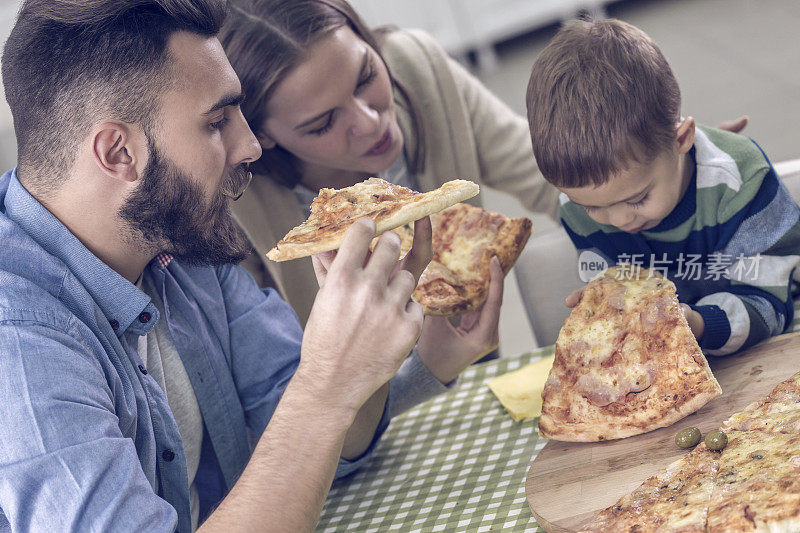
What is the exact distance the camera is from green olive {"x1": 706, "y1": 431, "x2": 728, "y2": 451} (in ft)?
4.72

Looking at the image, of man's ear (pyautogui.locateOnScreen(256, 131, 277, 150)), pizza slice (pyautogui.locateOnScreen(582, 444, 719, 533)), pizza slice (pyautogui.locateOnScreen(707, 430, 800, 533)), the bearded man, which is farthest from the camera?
man's ear (pyautogui.locateOnScreen(256, 131, 277, 150))

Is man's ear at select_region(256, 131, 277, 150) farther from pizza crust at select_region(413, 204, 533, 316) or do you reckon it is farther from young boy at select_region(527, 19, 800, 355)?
young boy at select_region(527, 19, 800, 355)

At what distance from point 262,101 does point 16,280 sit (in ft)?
3.16

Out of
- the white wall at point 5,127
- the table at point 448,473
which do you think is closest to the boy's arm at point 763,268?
the table at point 448,473

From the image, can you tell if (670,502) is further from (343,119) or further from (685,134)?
(343,119)

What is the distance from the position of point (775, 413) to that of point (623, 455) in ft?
0.95

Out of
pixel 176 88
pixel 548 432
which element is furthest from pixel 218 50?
pixel 548 432

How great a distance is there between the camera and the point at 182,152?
5.59ft

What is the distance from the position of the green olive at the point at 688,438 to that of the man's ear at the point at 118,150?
3.94 ft

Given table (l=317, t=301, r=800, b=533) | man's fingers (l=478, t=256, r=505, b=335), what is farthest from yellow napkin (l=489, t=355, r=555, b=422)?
man's fingers (l=478, t=256, r=505, b=335)

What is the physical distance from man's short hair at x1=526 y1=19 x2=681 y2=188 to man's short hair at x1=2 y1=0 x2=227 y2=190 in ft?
2.81

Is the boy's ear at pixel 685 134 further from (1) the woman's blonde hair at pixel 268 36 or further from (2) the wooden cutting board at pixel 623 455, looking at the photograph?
(1) the woman's blonde hair at pixel 268 36

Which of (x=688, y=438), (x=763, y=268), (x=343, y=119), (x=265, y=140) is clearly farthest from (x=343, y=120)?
(x=688, y=438)

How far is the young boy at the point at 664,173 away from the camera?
1.82 metres
